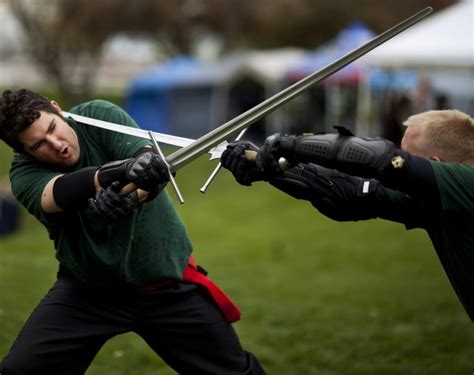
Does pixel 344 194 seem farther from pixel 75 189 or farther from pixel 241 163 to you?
pixel 75 189

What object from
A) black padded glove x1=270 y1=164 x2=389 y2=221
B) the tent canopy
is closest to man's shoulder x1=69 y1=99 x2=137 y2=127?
black padded glove x1=270 y1=164 x2=389 y2=221

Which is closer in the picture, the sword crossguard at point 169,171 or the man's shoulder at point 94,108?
the sword crossguard at point 169,171

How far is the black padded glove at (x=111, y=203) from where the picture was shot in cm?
316

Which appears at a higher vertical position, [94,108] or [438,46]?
[94,108]

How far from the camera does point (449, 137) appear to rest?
10.6 ft

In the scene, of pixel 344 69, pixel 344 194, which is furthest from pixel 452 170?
pixel 344 69

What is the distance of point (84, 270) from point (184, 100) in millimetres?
22173

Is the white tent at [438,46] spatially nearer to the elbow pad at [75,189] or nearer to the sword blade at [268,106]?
the sword blade at [268,106]

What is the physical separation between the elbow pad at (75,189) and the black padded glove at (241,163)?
0.56 metres

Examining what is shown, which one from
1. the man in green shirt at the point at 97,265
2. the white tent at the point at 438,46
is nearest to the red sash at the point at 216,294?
the man in green shirt at the point at 97,265

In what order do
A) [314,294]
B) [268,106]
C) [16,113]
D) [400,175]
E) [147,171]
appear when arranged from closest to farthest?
1. [400,175]
2. [147,171]
3. [268,106]
4. [16,113]
5. [314,294]

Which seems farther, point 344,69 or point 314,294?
point 344,69

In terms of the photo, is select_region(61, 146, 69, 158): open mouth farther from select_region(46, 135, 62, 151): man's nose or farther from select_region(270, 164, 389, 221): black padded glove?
select_region(270, 164, 389, 221): black padded glove

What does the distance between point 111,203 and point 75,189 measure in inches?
9.1
